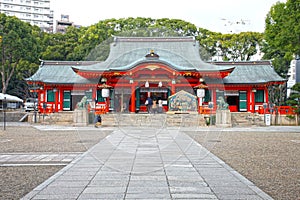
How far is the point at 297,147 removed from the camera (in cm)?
1137

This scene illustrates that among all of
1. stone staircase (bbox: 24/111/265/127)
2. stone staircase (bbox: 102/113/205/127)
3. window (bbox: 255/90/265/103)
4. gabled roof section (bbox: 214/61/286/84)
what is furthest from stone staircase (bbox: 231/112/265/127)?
gabled roof section (bbox: 214/61/286/84)

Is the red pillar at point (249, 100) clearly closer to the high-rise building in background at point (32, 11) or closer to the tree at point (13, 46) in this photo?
the tree at point (13, 46)

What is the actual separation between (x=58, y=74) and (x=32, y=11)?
235 feet

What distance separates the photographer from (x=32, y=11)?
9131 centimetres

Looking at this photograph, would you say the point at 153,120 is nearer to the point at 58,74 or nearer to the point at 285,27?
the point at 285,27

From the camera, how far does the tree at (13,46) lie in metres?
34.1

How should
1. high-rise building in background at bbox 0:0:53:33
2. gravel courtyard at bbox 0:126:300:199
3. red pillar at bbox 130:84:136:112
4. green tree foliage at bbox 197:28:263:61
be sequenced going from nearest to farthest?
gravel courtyard at bbox 0:126:300:199 < red pillar at bbox 130:84:136:112 < green tree foliage at bbox 197:28:263:61 < high-rise building in background at bbox 0:0:53:33

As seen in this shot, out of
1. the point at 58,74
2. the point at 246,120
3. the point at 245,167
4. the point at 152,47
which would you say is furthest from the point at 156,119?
the point at 245,167

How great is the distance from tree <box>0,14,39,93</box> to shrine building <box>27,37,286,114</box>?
6.13 meters

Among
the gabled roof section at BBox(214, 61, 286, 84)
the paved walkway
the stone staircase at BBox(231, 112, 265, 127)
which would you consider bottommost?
the paved walkway

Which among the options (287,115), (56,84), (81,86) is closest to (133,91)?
(81,86)

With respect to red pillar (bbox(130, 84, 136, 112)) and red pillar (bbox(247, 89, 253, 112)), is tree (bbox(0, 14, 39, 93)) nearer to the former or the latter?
red pillar (bbox(130, 84, 136, 112))

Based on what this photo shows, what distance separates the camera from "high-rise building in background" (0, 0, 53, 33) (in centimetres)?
8662

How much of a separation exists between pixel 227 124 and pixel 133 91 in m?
8.04
